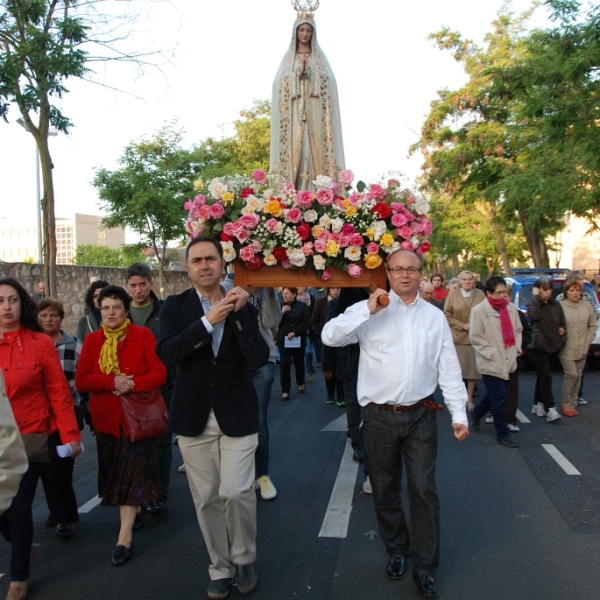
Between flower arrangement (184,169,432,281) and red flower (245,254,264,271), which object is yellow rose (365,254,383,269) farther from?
red flower (245,254,264,271)

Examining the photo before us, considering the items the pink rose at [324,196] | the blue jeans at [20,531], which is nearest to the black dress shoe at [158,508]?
the blue jeans at [20,531]

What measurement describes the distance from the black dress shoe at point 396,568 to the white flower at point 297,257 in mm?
2026

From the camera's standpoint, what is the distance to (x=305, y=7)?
605 cm

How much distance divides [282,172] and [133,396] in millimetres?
2474

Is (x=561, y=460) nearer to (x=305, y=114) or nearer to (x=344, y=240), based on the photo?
(x=344, y=240)

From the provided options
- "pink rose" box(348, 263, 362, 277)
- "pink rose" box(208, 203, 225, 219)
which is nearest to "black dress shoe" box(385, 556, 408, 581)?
"pink rose" box(348, 263, 362, 277)

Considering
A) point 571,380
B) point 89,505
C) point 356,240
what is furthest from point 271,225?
point 571,380

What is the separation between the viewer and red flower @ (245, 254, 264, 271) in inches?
190

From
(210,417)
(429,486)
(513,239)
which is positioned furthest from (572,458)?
(513,239)

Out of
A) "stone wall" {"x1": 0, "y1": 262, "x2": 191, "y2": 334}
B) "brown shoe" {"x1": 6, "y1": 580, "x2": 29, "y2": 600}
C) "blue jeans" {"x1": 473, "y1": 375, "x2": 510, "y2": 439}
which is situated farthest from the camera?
"stone wall" {"x1": 0, "y1": 262, "x2": 191, "y2": 334}

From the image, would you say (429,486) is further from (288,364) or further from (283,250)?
(288,364)

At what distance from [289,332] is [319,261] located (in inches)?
281

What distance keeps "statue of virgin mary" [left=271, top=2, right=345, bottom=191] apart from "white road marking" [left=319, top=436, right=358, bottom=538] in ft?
8.99

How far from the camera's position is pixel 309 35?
612cm
